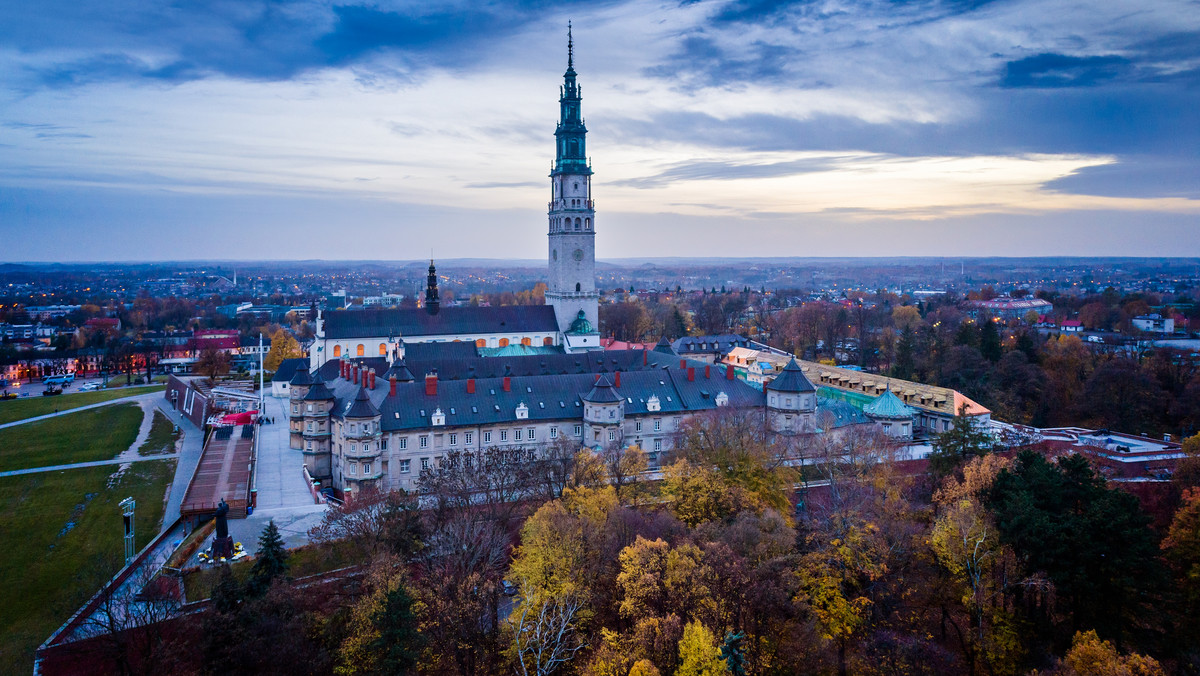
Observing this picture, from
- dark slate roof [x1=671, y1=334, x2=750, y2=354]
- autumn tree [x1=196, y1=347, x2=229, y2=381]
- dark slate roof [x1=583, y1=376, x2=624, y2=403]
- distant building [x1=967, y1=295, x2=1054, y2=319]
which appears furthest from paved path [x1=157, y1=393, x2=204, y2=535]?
distant building [x1=967, y1=295, x2=1054, y2=319]

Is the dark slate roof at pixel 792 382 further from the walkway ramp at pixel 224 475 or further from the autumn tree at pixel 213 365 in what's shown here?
the autumn tree at pixel 213 365

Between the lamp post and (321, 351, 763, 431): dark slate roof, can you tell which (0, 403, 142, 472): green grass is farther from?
the lamp post

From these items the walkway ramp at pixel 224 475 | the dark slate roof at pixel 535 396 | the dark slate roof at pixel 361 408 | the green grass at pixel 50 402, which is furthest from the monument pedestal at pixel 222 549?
the green grass at pixel 50 402

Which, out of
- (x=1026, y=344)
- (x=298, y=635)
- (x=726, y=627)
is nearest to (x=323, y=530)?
(x=298, y=635)

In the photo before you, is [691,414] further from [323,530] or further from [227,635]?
[227,635]

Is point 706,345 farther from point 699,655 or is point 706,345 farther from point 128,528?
point 699,655
